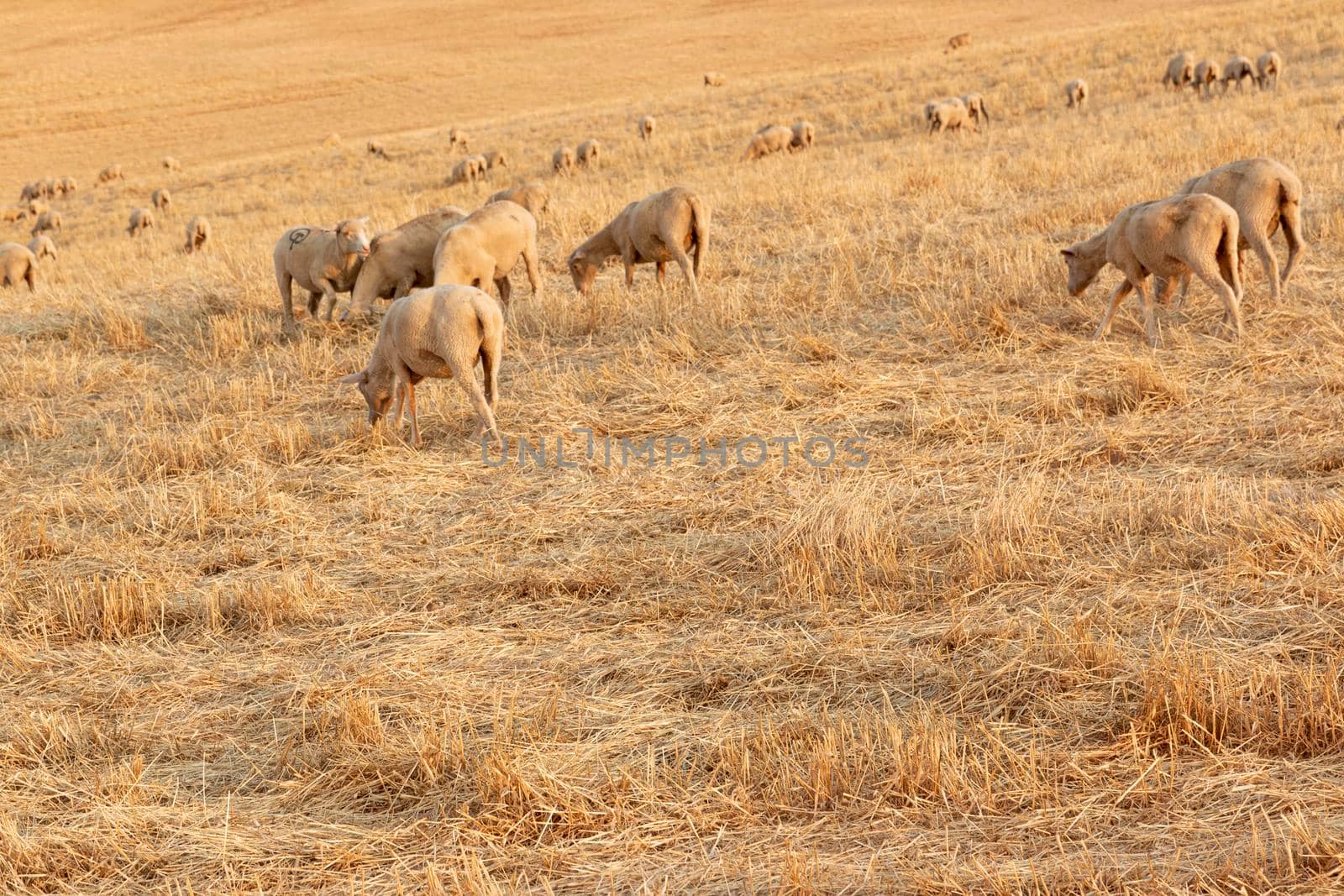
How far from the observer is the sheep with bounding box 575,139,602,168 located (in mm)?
26897

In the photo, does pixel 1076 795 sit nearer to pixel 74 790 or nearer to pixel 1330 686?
pixel 1330 686

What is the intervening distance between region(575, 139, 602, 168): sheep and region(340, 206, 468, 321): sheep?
15302mm

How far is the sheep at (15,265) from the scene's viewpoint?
17938mm

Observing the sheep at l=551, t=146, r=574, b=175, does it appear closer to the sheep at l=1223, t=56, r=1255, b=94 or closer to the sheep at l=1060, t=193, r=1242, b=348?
the sheep at l=1223, t=56, r=1255, b=94

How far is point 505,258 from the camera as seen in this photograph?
38.7ft

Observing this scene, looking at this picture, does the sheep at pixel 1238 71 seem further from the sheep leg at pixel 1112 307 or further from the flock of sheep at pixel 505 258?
the sheep leg at pixel 1112 307

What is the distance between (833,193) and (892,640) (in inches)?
457

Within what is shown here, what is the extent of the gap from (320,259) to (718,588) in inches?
293

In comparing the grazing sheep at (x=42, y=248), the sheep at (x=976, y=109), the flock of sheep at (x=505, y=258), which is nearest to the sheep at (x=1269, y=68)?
the sheep at (x=976, y=109)

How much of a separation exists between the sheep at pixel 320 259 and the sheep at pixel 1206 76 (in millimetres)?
19844

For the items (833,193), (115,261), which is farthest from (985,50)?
(115,261)

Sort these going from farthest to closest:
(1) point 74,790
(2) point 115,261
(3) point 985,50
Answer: (3) point 985,50, (2) point 115,261, (1) point 74,790

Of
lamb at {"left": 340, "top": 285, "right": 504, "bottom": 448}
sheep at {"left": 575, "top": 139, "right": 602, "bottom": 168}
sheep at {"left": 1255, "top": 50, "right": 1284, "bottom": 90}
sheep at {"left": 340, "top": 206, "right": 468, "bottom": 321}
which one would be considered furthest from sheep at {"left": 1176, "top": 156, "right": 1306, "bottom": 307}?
sheep at {"left": 575, "top": 139, "right": 602, "bottom": 168}

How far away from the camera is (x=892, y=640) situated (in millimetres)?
5324
